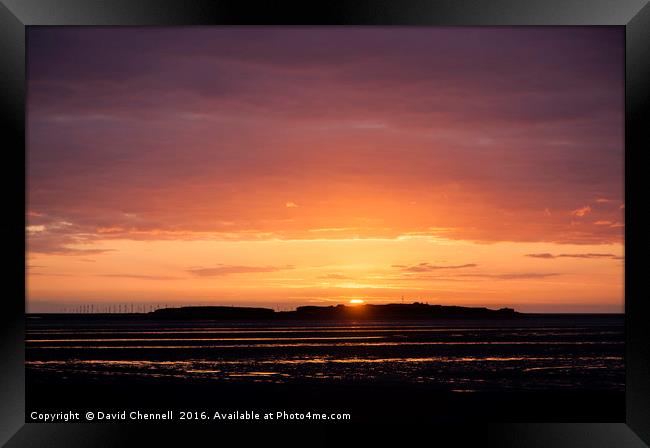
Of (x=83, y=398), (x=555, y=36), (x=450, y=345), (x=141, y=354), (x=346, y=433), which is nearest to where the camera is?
(x=346, y=433)

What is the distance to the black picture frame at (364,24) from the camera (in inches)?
157

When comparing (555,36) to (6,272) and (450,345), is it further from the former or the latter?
(450,345)

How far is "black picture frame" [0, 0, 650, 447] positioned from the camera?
13.1 feet

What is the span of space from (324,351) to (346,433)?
60.5 ft

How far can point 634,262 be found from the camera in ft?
13.3

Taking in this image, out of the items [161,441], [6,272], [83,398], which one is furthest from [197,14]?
[83,398]

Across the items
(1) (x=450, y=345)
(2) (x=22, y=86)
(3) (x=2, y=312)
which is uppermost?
(2) (x=22, y=86)

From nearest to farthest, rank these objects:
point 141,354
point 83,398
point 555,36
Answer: point 555,36
point 83,398
point 141,354

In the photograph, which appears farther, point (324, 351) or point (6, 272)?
point (324, 351)

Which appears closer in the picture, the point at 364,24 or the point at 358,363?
the point at 364,24

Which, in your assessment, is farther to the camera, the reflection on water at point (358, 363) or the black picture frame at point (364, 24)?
the reflection on water at point (358, 363)

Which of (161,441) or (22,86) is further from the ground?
(22,86)

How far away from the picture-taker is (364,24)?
4043 mm

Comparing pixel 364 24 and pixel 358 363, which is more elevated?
pixel 364 24
